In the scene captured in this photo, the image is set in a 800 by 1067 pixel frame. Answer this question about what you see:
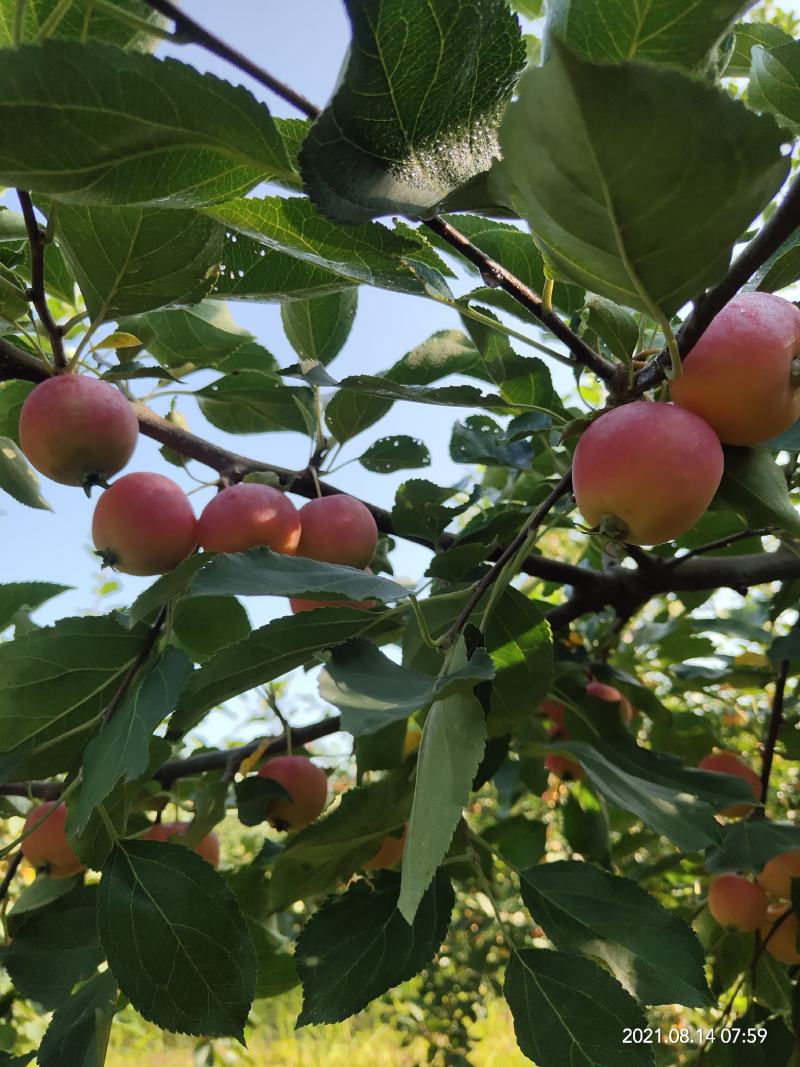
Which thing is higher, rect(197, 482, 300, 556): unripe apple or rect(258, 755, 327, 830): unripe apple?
Answer: rect(197, 482, 300, 556): unripe apple

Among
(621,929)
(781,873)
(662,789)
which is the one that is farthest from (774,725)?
(621,929)

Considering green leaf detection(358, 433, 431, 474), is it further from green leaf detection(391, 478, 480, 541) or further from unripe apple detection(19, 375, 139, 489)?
unripe apple detection(19, 375, 139, 489)

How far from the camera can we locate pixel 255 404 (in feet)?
3.99

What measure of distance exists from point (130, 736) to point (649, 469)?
0.50 m

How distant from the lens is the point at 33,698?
0.89 metres

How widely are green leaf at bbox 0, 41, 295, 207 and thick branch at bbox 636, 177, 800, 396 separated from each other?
0.32 meters

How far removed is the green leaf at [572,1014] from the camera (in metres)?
0.75

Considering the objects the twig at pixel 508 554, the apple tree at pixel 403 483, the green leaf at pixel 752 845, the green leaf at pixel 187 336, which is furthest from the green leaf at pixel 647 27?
the green leaf at pixel 752 845

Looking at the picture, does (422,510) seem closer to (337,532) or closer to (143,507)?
(337,532)

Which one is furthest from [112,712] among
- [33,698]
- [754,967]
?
[754,967]

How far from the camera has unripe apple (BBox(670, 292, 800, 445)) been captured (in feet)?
1.84

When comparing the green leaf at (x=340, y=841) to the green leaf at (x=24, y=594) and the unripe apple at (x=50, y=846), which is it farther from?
the green leaf at (x=24, y=594)

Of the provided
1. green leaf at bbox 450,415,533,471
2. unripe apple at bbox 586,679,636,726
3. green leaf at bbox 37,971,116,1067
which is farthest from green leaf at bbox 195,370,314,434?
green leaf at bbox 37,971,116,1067

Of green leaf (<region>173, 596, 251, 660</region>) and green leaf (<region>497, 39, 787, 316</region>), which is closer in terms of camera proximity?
green leaf (<region>497, 39, 787, 316</region>)
